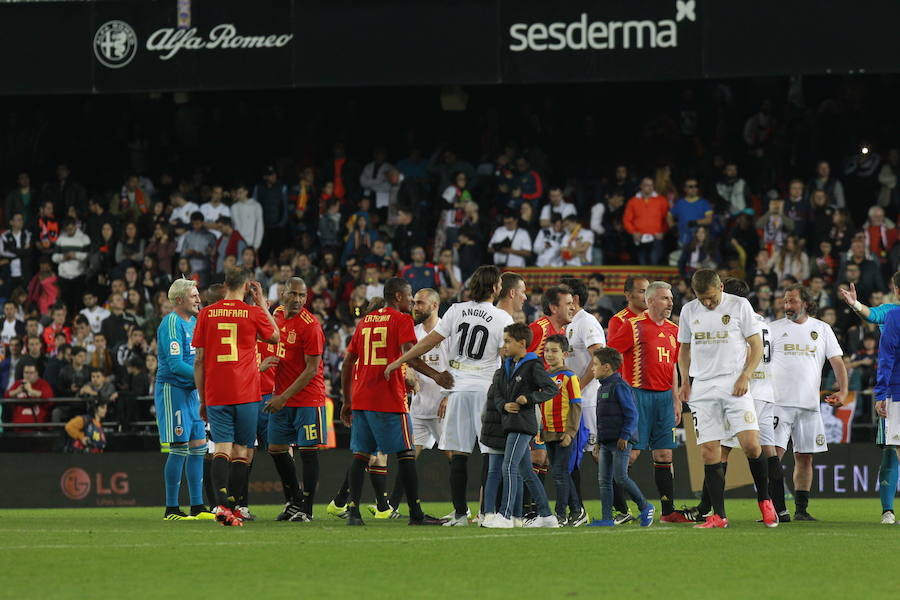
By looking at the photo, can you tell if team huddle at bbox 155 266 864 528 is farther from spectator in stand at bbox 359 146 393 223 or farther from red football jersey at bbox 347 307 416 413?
spectator in stand at bbox 359 146 393 223

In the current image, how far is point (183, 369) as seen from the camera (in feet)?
44.0

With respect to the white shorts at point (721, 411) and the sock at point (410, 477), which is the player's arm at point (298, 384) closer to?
the sock at point (410, 477)

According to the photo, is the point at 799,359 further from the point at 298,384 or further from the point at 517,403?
the point at 298,384

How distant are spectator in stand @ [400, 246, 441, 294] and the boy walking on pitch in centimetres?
1049

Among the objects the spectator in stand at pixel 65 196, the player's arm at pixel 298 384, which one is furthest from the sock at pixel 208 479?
the spectator in stand at pixel 65 196

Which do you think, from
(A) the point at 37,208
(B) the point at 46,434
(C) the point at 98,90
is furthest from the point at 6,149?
(B) the point at 46,434

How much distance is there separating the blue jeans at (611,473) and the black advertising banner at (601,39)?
41.2 ft

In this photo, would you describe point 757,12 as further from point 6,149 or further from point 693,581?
point 693,581

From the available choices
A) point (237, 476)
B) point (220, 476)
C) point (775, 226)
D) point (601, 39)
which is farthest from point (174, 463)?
point (775, 226)

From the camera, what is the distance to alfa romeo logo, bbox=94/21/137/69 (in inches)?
981

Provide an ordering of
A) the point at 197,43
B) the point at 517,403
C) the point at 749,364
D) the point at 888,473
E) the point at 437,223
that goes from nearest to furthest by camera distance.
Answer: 1. the point at 517,403
2. the point at 749,364
3. the point at 888,473
4. the point at 197,43
5. the point at 437,223

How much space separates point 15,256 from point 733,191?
1252cm

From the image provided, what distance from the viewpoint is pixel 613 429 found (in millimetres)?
12531

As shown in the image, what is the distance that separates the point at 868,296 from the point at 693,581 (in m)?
14.3
